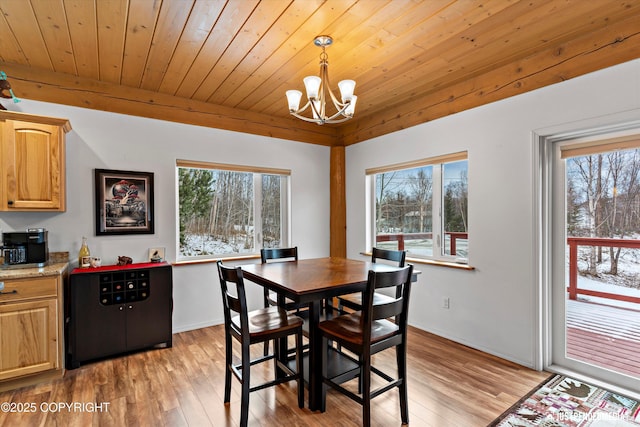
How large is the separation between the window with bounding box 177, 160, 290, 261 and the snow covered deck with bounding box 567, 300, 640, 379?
3.11m

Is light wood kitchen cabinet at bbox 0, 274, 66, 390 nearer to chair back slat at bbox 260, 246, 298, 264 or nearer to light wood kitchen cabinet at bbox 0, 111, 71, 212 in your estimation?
light wood kitchen cabinet at bbox 0, 111, 71, 212

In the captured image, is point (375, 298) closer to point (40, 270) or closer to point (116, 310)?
point (116, 310)

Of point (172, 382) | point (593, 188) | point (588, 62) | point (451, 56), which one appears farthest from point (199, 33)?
point (593, 188)

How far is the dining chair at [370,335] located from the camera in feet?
6.05

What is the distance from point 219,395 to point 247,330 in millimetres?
757

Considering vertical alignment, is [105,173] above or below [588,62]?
below

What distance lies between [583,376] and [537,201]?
4.53 feet

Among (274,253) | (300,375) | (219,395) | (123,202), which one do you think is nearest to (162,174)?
(123,202)

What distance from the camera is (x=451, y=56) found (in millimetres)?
2664

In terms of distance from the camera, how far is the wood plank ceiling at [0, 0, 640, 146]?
206 cm

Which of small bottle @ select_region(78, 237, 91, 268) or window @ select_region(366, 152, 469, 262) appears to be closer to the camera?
small bottle @ select_region(78, 237, 91, 268)

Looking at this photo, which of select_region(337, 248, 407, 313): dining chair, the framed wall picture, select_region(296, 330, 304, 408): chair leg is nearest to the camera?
select_region(296, 330, 304, 408): chair leg

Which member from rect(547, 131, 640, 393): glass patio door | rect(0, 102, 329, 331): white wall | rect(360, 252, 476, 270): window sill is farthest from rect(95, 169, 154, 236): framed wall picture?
rect(547, 131, 640, 393): glass patio door

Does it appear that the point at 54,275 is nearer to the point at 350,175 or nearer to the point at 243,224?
the point at 243,224
